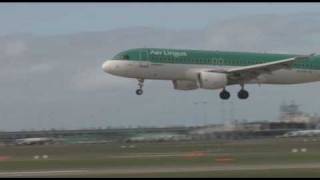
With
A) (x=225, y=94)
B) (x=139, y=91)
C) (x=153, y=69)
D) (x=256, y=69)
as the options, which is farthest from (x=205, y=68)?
(x=139, y=91)

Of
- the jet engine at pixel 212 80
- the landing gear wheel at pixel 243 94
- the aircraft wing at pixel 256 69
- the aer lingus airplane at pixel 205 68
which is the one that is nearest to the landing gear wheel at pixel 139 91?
the aer lingus airplane at pixel 205 68

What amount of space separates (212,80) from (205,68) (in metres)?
1.68

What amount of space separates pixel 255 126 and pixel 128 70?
141m

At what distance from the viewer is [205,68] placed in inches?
2313

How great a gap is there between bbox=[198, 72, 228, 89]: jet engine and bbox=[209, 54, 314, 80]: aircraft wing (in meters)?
0.72

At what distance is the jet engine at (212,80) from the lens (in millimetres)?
57219

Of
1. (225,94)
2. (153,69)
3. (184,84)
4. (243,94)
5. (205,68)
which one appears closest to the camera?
(153,69)

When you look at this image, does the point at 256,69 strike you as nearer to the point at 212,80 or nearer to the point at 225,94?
the point at 225,94

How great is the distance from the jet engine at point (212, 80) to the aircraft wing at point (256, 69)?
2.37 feet

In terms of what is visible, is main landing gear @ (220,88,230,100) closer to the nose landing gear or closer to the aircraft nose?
the nose landing gear

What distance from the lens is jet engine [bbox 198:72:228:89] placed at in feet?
188

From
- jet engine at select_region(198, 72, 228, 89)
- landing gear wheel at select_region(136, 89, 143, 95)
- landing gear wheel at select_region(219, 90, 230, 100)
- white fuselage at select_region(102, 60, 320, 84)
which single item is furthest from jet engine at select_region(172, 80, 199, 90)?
landing gear wheel at select_region(136, 89, 143, 95)

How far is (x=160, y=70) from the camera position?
57719mm

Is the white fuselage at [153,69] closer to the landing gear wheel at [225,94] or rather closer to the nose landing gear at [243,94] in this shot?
the landing gear wheel at [225,94]
